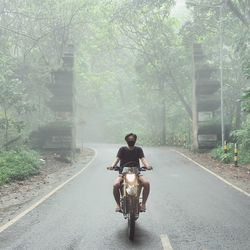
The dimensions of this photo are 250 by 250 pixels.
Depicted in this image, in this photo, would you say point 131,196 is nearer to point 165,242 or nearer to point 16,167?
point 165,242

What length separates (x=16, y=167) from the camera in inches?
679

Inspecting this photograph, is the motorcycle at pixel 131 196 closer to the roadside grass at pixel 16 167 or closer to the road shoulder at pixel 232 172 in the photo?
the road shoulder at pixel 232 172

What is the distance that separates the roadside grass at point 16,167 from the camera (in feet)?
52.6

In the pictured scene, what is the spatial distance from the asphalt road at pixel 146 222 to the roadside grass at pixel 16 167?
114 inches

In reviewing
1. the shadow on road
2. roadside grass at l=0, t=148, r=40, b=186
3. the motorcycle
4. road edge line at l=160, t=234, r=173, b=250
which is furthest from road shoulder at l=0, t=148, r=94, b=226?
road edge line at l=160, t=234, r=173, b=250

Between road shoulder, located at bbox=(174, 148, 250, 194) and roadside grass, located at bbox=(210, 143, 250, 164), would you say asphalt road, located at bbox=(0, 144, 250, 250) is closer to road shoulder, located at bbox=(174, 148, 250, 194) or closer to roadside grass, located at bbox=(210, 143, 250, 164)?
road shoulder, located at bbox=(174, 148, 250, 194)

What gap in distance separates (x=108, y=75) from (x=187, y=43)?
26.6 m

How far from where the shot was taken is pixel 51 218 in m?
9.54

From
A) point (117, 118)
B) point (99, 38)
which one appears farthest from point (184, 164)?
point (117, 118)

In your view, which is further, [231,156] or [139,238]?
[231,156]

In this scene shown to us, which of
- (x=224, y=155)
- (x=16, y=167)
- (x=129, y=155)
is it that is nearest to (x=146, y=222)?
(x=129, y=155)

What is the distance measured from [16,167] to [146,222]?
956 cm

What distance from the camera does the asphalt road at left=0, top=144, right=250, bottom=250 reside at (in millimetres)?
7328

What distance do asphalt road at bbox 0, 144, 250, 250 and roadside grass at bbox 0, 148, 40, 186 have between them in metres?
2.89
